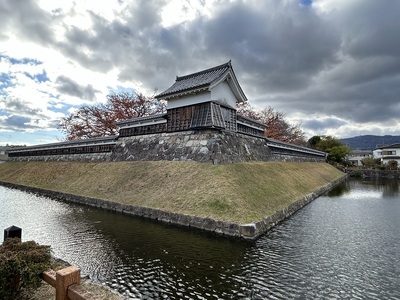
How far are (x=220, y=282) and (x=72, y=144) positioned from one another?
2274 centimetres

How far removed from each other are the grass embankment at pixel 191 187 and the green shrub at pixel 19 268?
6.00m

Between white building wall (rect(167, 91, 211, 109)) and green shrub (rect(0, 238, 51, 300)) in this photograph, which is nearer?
green shrub (rect(0, 238, 51, 300))

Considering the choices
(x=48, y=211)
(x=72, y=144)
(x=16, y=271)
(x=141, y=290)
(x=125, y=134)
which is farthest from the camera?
(x=72, y=144)

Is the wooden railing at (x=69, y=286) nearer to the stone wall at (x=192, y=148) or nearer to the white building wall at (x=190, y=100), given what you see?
the stone wall at (x=192, y=148)

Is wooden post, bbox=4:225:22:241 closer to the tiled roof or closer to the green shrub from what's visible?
the green shrub

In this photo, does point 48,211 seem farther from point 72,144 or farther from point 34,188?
point 72,144

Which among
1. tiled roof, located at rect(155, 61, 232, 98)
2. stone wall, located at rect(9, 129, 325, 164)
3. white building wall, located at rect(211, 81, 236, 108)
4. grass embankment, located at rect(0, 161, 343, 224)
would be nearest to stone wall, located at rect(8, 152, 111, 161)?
stone wall, located at rect(9, 129, 325, 164)

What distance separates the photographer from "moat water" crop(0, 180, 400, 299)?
4.83 meters

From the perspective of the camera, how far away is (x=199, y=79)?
54.8 feet

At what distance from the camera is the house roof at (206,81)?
14699 millimetres

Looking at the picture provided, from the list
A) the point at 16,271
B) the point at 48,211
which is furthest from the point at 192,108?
the point at 16,271

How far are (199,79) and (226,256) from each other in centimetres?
1291

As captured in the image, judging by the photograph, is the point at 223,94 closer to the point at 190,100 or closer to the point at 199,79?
the point at 199,79

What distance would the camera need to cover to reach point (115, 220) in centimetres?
994
